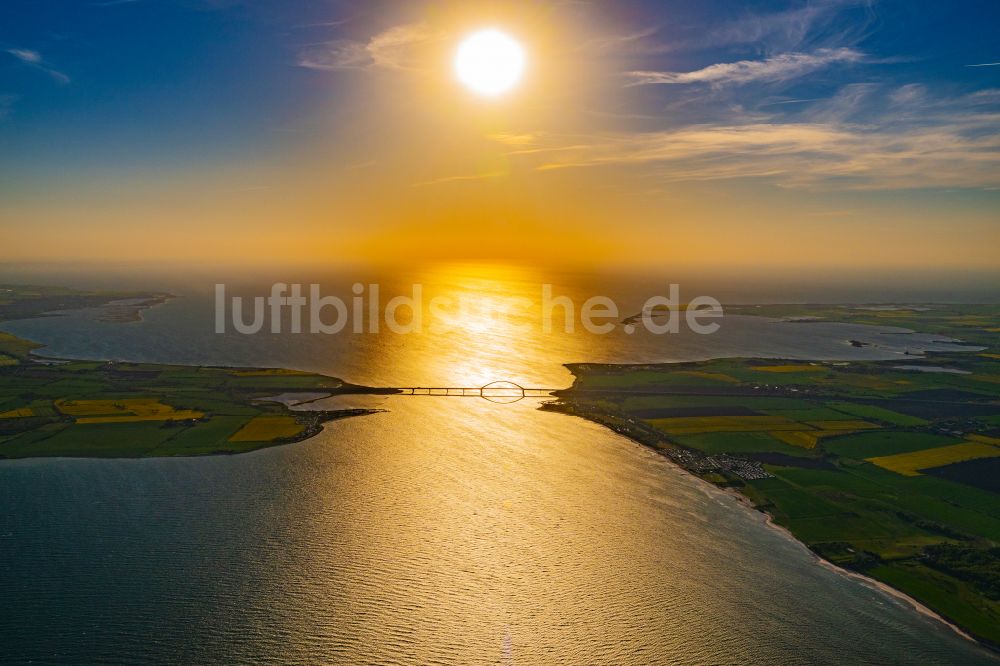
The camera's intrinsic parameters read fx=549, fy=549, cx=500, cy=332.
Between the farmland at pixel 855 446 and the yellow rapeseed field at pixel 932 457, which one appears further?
the yellow rapeseed field at pixel 932 457

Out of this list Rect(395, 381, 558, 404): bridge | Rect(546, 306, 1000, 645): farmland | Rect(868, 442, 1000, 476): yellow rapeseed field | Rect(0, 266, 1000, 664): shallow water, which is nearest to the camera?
Rect(0, 266, 1000, 664): shallow water

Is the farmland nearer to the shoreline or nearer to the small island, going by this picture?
the shoreline

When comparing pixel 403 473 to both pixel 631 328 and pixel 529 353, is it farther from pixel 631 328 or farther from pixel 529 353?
pixel 631 328

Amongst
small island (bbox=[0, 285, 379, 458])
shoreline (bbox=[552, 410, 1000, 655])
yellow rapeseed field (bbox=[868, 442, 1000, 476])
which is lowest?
shoreline (bbox=[552, 410, 1000, 655])

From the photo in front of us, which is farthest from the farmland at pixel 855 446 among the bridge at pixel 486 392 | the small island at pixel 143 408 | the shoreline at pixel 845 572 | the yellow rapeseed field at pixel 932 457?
the small island at pixel 143 408

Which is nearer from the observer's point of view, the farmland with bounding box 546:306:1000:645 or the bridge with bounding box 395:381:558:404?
the farmland with bounding box 546:306:1000:645

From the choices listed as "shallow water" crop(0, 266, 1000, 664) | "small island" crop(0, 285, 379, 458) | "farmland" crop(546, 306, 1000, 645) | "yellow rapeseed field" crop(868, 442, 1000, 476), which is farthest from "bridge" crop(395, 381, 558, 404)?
"yellow rapeseed field" crop(868, 442, 1000, 476)

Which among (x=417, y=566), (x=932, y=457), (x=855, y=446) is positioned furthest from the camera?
(x=855, y=446)

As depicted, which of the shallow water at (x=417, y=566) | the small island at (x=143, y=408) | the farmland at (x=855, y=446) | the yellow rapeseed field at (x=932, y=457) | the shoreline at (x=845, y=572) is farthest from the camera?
the small island at (x=143, y=408)

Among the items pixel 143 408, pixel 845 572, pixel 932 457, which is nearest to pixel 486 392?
pixel 143 408

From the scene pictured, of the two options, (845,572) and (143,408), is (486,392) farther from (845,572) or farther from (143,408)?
(845,572)

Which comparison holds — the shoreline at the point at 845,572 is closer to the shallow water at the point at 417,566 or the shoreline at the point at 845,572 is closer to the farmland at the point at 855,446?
the farmland at the point at 855,446

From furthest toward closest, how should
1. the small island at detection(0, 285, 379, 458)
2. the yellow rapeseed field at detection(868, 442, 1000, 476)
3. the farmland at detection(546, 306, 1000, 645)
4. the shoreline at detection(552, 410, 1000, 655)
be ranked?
the small island at detection(0, 285, 379, 458) < the yellow rapeseed field at detection(868, 442, 1000, 476) < the farmland at detection(546, 306, 1000, 645) < the shoreline at detection(552, 410, 1000, 655)
